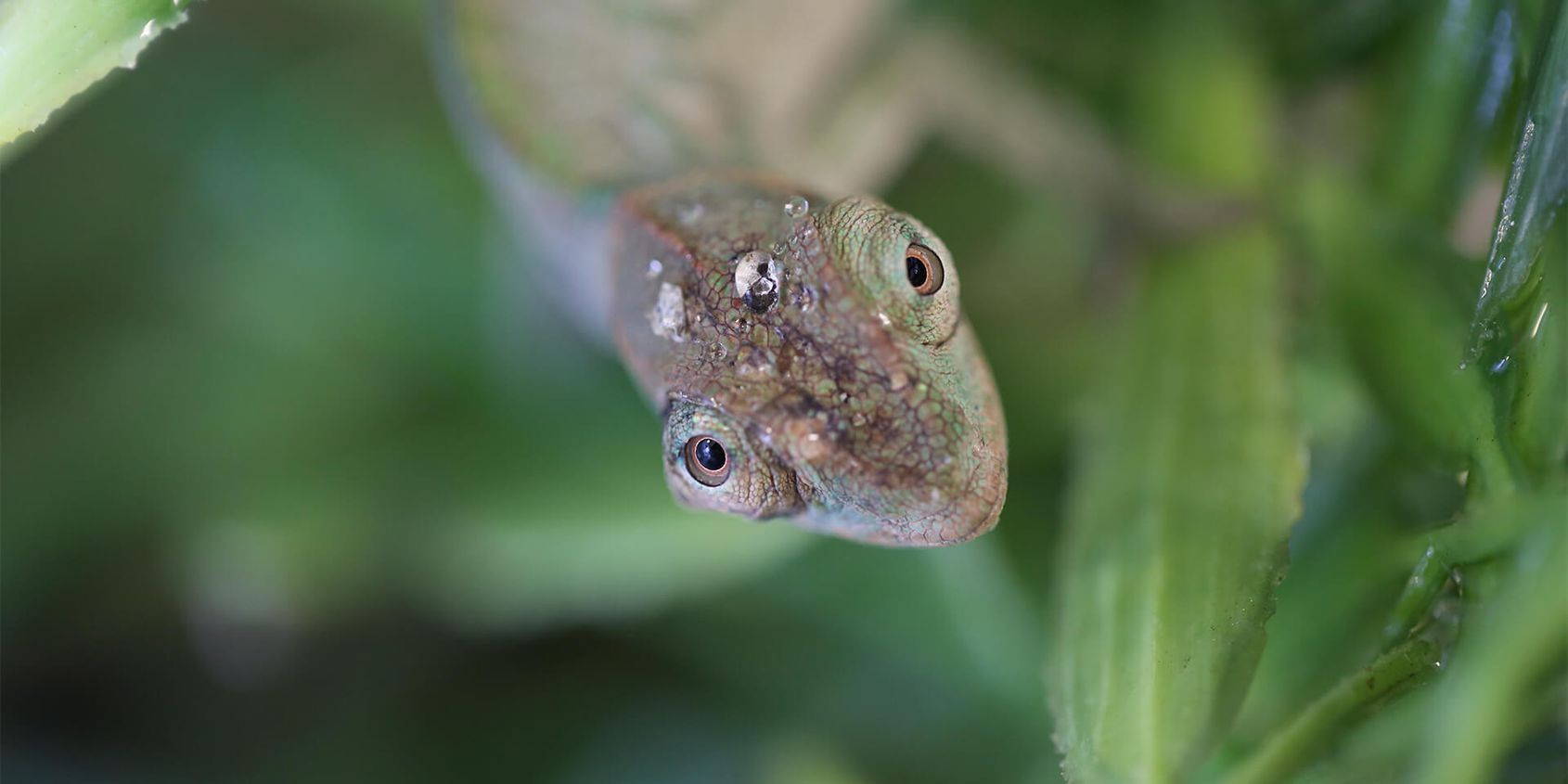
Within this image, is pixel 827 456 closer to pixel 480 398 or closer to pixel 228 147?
pixel 480 398

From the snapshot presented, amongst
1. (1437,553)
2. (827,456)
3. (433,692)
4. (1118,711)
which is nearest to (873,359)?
(827,456)

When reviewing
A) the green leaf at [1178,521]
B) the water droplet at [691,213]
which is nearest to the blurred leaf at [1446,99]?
Result: the green leaf at [1178,521]

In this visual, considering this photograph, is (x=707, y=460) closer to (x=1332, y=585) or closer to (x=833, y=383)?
(x=833, y=383)

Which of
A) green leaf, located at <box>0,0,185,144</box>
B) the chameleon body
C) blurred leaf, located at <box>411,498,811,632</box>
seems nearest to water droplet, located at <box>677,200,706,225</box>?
the chameleon body

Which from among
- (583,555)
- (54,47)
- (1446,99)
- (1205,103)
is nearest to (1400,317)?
(1446,99)

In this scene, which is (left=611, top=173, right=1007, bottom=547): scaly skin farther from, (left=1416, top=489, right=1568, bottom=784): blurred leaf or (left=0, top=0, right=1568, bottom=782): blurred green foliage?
(left=1416, top=489, right=1568, bottom=784): blurred leaf
